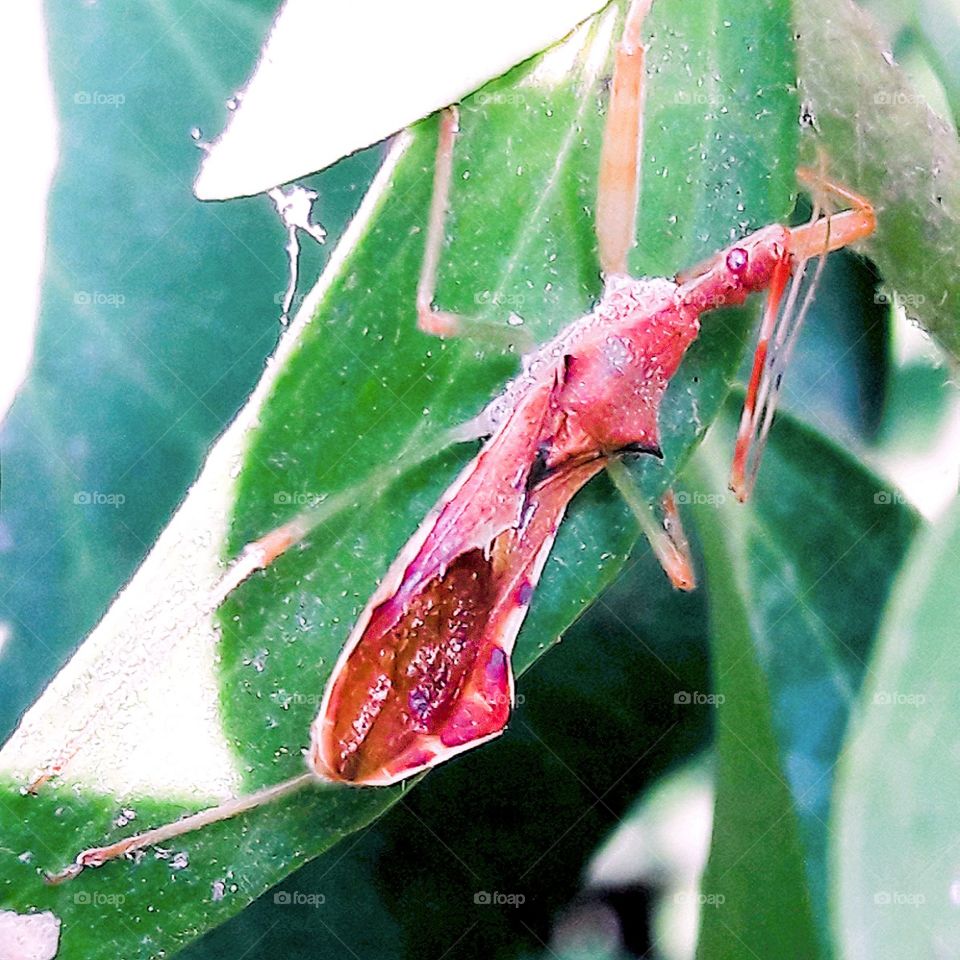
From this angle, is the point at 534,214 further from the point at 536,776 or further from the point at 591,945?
the point at 591,945

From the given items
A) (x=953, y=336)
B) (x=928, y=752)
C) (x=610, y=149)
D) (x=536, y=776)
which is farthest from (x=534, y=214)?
(x=928, y=752)

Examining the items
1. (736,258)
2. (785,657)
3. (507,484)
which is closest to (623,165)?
(736,258)

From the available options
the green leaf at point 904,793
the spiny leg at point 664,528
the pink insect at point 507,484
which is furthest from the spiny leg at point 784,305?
the green leaf at point 904,793

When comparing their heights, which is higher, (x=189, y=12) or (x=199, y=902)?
(x=189, y=12)

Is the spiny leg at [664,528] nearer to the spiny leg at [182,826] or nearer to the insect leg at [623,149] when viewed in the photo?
the insect leg at [623,149]

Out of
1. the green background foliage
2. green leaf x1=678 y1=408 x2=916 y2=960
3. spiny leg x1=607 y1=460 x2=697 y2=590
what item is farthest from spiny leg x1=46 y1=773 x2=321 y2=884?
green leaf x1=678 y1=408 x2=916 y2=960

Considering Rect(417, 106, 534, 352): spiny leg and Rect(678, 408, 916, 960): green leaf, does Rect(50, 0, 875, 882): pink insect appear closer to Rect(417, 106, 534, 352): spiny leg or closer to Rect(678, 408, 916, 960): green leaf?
Rect(417, 106, 534, 352): spiny leg
